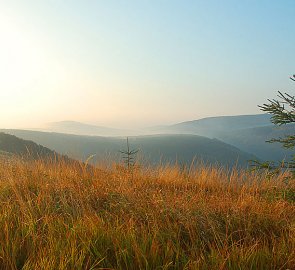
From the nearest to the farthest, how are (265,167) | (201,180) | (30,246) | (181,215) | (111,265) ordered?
(111,265), (30,246), (181,215), (265,167), (201,180)

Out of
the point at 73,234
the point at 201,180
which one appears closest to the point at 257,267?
the point at 73,234

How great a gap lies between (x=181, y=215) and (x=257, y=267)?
111 centimetres

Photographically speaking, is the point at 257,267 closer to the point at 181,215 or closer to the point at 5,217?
the point at 181,215

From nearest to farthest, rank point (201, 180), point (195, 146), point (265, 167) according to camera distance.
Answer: point (265, 167), point (201, 180), point (195, 146)

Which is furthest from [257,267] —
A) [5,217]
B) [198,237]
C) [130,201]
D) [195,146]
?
[195,146]

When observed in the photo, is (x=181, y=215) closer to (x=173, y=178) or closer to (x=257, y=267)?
(x=257, y=267)

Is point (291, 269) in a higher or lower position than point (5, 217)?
lower

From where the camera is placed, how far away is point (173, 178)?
24.0 ft

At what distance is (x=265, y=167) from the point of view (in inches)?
231

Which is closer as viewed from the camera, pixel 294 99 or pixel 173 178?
pixel 294 99

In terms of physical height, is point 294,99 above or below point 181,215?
above

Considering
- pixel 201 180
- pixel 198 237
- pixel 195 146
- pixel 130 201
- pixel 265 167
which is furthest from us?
pixel 195 146

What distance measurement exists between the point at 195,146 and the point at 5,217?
589 ft

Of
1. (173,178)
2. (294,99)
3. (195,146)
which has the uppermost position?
(294,99)
